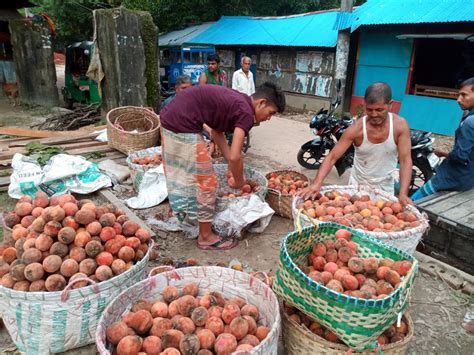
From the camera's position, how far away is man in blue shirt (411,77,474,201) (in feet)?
10.7

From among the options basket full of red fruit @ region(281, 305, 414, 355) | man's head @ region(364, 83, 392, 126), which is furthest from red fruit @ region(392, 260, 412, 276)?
man's head @ region(364, 83, 392, 126)

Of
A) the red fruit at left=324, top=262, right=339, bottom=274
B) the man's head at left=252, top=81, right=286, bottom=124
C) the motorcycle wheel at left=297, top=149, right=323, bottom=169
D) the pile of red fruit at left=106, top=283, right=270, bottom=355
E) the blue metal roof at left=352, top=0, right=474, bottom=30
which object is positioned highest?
the blue metal roof at left=352, top=0, right=474, bottom=30

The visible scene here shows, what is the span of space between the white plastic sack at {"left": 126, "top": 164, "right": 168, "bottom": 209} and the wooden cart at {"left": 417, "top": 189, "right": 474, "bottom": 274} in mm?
2954

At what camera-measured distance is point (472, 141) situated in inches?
128

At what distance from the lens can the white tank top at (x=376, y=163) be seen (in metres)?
3.10

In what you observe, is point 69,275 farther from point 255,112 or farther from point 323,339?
point 255,112

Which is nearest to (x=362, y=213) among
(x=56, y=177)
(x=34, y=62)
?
(x=56, y=177)

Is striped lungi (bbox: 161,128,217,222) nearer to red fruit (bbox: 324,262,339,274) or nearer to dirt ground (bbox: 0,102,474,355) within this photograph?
dirt ground (bbox: 0,102,474,355)

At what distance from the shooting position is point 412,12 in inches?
362

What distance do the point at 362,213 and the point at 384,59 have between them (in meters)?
9.20

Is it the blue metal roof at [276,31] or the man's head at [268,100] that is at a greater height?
the blue metal roof at [276,31]

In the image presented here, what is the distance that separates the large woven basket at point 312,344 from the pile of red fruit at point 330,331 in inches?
1.3

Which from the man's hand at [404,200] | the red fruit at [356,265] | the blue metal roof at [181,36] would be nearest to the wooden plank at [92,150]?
the man's hand at [404,200]

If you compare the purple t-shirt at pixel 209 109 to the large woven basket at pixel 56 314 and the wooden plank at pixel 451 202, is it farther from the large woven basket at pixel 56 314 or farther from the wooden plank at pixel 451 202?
the wooden plank at pixel 451 202
